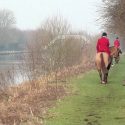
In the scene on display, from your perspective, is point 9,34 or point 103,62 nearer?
point 103,62

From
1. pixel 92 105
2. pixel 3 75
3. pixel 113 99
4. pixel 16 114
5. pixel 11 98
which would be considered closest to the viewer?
pixel 16 114

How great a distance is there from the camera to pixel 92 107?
49.0 ft

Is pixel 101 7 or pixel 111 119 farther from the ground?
pixel 101 7

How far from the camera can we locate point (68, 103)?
15.8 meters

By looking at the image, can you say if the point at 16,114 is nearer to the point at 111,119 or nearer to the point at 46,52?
the point at 111,119

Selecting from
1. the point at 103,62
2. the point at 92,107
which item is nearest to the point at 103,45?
the point at 103,62

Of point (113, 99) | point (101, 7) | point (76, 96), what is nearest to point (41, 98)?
point (76, 96)

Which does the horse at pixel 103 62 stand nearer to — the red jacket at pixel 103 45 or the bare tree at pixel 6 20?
the red jacket at pixel 103 45

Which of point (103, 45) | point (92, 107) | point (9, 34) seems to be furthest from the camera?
point (9, 34)

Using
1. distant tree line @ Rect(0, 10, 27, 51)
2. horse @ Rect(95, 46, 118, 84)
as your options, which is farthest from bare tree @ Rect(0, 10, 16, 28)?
horse @ Rect(95, 46, 118, 84)

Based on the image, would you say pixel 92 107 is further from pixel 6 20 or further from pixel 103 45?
pixel 6 20

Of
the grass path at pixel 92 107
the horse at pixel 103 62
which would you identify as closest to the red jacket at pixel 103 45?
the horse at pixel 103 62

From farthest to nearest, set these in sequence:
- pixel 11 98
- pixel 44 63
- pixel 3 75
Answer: pixel 44 63 < pixel 3 75 < pixel 11 98

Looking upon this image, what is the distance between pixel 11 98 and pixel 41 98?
2.01 meters
